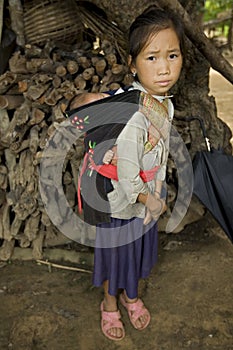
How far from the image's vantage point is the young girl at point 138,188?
1882 mm

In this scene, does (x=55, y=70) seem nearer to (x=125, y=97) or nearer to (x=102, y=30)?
(x=102, y=30)

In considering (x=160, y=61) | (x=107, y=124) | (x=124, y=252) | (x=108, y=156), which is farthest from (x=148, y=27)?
(x=124, y=252)

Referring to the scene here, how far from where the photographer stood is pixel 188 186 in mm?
3100

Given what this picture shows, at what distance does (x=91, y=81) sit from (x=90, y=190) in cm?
93

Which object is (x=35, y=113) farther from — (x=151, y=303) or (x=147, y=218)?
(x=151, y=303)

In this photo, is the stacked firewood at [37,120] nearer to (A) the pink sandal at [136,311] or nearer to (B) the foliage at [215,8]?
(A) the pink sandal at [136,311]

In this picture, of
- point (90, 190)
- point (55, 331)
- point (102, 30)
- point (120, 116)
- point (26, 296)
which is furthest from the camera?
point (102, 30)

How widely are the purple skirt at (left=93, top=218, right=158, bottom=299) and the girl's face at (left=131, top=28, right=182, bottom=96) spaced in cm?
71

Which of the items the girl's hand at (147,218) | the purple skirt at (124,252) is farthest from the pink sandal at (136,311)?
the girl's hand at (147,218)

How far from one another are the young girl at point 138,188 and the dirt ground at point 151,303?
106 mm

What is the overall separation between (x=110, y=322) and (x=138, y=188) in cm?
90

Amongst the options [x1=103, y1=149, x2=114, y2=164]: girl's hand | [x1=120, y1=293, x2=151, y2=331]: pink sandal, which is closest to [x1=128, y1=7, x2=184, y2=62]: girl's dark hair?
[x1=103, y1=149, x2=114, y2=164]: girl's hand

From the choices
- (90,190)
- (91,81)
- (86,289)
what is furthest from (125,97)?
(86,289)

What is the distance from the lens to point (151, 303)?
2.76 meters
